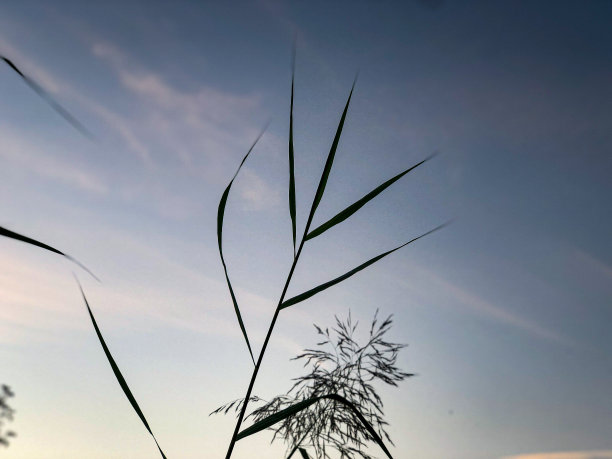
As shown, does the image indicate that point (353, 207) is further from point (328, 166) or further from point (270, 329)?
point (270, 329)

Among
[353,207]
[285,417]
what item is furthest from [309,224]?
[285,417]

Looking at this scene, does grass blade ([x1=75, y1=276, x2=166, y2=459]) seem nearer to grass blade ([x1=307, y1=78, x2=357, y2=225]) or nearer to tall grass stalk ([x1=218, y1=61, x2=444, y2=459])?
tall grass stalk ([x1=218, y1=61, x2=444, y2=459])

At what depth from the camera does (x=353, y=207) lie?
3.59 feet

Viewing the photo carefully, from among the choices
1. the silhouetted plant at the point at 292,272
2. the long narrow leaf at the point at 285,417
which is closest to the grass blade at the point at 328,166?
the silhouetted plant at the point at 292,272

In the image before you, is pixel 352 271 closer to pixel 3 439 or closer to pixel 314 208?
pixel 314 208

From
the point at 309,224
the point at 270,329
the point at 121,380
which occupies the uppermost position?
the point at 309,224

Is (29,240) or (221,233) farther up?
(221,233)

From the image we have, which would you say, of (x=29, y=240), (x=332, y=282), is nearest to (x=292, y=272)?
(x=332, y=282)

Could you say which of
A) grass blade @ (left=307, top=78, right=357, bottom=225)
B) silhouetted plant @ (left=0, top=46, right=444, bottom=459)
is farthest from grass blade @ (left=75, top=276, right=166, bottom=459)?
grass blade @ (left=307, top=78, right=357, bottom=225)

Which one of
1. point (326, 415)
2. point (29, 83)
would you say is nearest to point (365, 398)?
point (326, 415)

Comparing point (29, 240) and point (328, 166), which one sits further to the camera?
point (328, 166)

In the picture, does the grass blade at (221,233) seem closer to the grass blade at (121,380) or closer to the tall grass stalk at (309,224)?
the tall grass stalk at (309,224)

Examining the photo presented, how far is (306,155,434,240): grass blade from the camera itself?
1.08 meters

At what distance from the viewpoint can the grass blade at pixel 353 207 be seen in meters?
1.08
